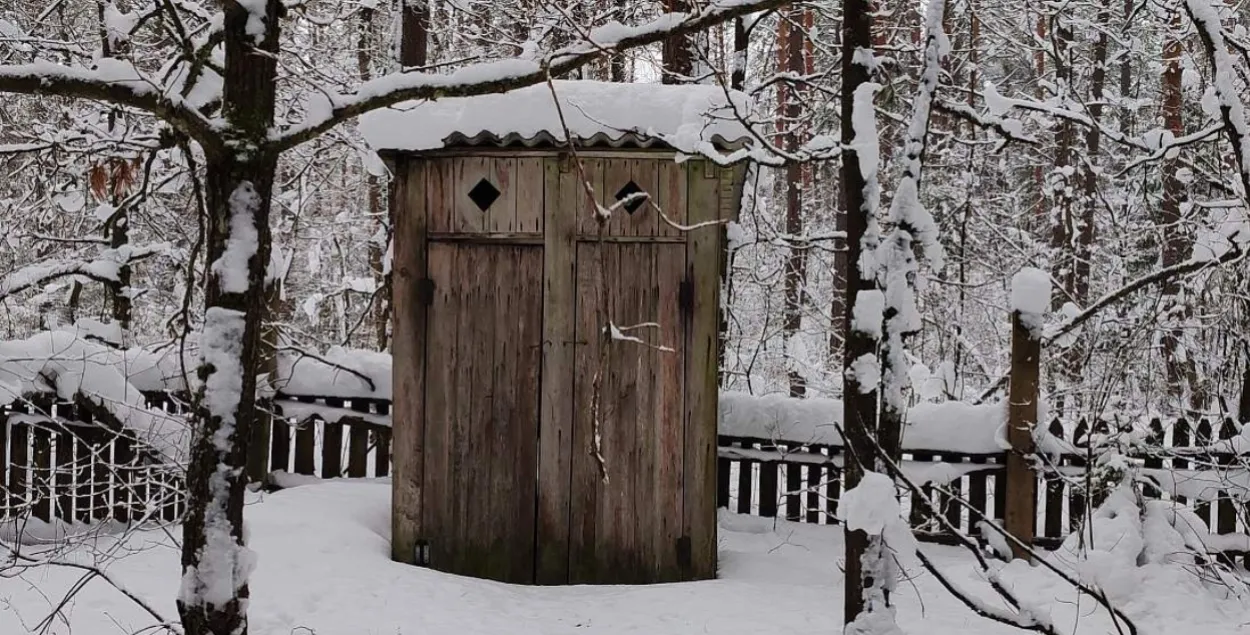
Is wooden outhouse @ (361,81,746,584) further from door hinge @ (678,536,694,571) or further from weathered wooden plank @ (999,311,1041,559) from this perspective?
weathered wooden plank @ (999,311,1041,559)

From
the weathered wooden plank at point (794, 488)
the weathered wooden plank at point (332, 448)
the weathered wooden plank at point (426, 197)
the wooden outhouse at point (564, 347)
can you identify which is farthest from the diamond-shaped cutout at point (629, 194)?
the weathered wooden plank at point (332, 448)

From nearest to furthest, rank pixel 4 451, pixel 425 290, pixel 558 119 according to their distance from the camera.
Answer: pixel 558 119, pixel 425 290, pixel 4 451

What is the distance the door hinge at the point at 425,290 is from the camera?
21.0 ft

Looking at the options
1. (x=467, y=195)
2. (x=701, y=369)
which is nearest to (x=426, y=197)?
(x=467, y=195)

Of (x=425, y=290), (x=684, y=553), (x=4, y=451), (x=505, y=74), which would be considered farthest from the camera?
(x=4, y=451)

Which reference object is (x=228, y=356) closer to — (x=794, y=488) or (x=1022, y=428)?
(x=794, y=488)

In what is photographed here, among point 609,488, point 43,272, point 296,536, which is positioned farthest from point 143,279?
point 609,488

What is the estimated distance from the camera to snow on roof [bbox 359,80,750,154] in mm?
5996

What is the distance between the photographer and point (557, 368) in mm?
6277

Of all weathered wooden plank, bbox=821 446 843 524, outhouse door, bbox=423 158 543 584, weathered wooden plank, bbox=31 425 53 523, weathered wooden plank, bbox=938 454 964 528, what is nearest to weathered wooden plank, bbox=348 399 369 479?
outhouse door, bbox=423 158 543 584

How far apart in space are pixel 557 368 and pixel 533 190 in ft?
3.54

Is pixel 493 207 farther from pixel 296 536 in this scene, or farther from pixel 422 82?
pixel 422 82

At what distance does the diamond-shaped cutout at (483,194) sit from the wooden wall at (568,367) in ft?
0.09

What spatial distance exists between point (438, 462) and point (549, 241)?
4.98ft
